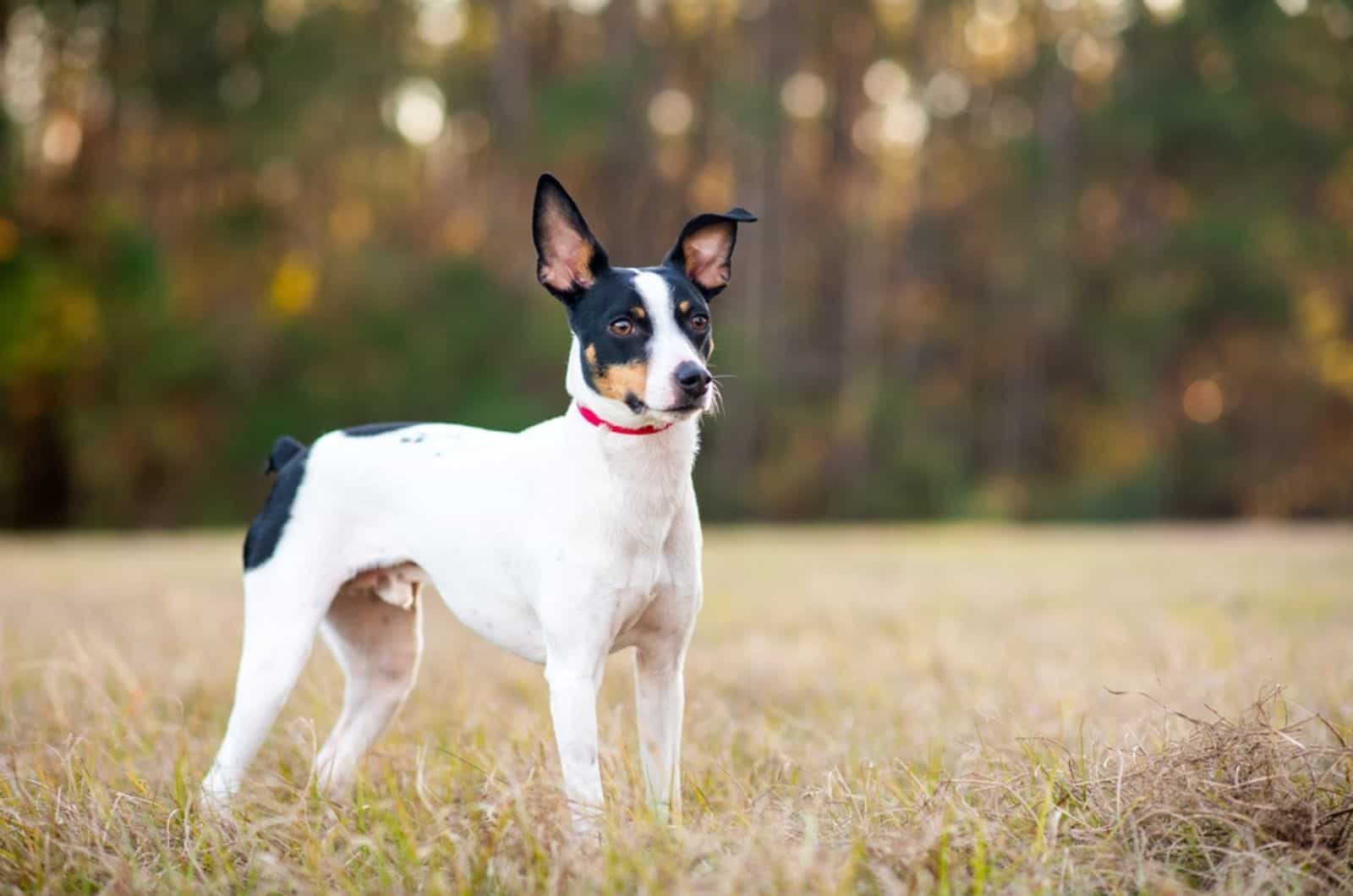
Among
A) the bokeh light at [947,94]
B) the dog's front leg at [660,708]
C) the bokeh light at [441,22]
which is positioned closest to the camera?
the dog's front leg at [660,708]

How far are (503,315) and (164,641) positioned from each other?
18440 millimetres

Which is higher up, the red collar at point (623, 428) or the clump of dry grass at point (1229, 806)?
the red collar at point (623, 428)

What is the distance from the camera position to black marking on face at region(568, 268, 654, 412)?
3.28 metres

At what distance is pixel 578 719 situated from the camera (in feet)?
10.5

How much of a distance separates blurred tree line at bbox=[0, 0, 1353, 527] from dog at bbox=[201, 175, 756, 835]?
17.7 meters

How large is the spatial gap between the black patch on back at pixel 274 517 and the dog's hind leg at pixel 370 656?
0.31 m

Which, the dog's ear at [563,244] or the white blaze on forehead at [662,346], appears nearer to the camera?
the white blaze on forehead at [662,346]

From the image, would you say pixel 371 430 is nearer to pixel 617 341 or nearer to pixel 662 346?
pixel 617 341

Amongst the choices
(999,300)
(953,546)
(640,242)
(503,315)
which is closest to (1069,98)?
(999,300)

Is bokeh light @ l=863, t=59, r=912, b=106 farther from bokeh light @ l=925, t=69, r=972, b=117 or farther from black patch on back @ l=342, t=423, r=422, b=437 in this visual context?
black patch on back @ l=342, t=423, r=422, b=437

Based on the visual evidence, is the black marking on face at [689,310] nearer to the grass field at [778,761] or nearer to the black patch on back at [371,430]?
the black patch on back at [371,430]

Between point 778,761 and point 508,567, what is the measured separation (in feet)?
3.68

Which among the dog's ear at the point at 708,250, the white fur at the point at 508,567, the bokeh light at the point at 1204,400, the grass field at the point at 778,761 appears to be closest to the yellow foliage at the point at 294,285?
the grass field at the point at 778,761

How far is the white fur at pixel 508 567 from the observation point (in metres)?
3.28
